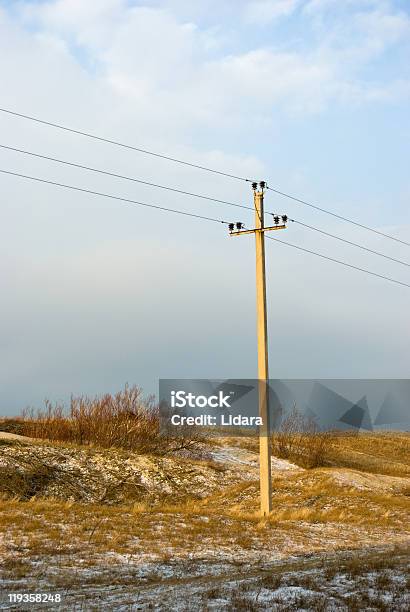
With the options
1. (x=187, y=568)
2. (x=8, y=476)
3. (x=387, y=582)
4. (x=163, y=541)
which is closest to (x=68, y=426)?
(x=8, y=476)

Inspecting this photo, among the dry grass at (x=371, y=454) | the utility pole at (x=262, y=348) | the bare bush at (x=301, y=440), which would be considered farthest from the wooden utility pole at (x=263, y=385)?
the dry grass at (x=371, y=454)

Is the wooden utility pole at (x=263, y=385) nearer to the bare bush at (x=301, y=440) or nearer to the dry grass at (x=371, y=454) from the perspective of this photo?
the bare bush at (x=301, y=440)

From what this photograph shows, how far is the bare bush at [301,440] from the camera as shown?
33812mm

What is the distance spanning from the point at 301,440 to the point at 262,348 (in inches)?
663

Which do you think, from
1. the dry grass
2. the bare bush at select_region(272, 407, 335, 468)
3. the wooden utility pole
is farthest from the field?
the dry grass

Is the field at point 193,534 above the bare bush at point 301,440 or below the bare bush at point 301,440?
below

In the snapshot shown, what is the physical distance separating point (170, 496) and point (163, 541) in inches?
366

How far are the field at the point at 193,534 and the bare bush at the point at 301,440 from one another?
1.64m

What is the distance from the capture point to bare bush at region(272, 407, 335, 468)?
33.8m

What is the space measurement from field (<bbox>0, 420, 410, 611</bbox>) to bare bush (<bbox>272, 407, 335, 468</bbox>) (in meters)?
1.64

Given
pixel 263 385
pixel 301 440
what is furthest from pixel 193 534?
pixel 301 440

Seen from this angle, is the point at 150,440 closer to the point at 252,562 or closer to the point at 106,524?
the point at 106,524

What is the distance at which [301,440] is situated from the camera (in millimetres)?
34656

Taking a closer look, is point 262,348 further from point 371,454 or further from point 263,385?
point 371,454
